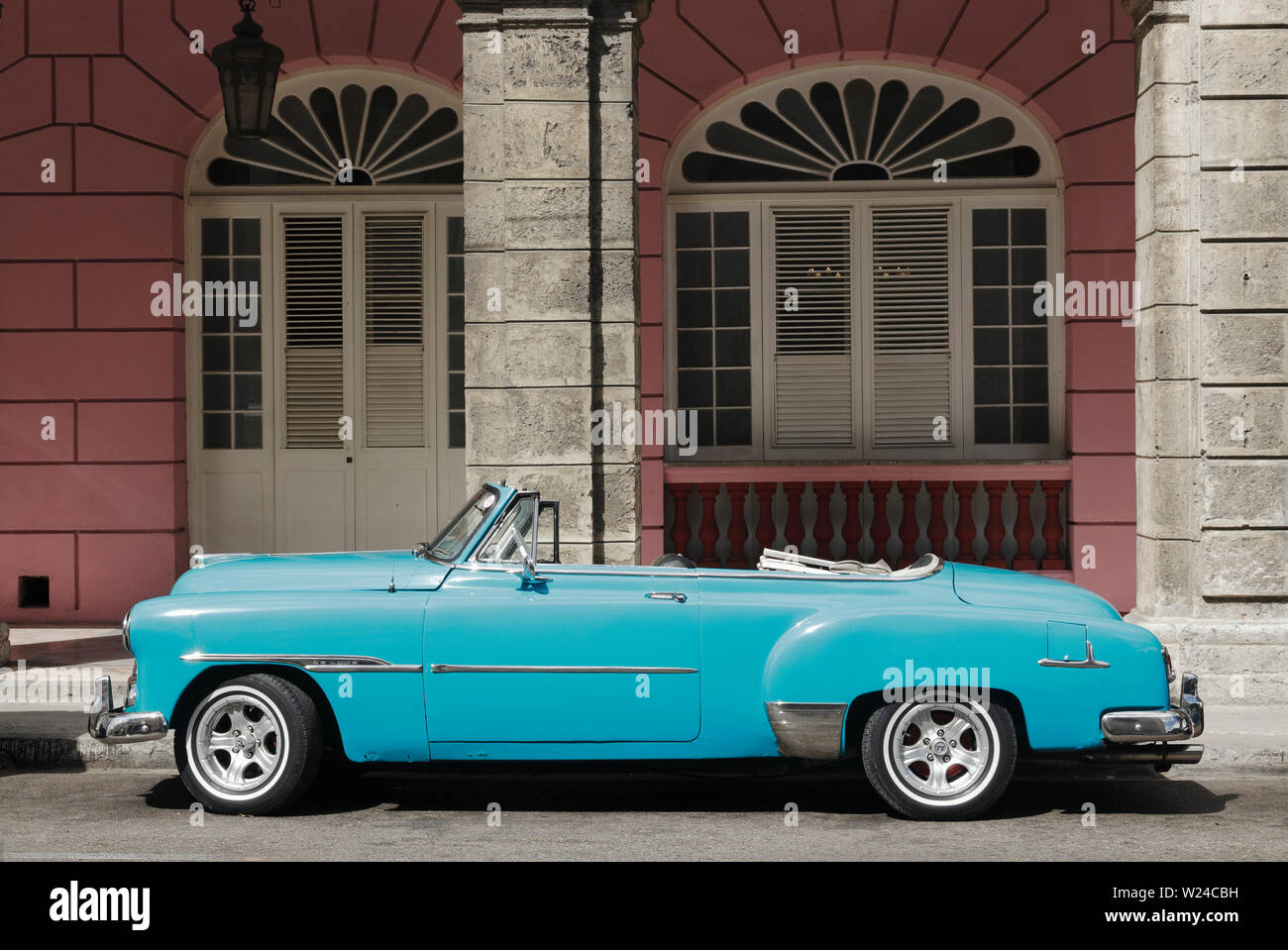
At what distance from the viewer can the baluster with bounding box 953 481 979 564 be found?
484 inches

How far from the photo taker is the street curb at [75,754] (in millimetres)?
7867

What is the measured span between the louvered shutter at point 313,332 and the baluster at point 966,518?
15.5 ft

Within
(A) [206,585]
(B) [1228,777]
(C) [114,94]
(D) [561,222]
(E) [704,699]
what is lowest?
(B) [1228,777]

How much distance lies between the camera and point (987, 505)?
12.4 meters

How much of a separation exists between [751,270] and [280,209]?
11.9 feet

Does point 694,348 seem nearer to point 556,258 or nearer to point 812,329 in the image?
point 812,329

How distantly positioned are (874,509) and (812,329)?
146cm

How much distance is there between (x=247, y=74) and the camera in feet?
32.6

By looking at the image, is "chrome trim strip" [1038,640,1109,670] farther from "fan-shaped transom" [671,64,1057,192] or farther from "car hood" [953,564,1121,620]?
"fan-shaped transom" [671,64,1057,192]

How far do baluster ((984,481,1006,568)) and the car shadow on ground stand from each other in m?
4.78

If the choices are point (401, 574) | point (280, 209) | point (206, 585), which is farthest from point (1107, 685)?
point (280, 209)

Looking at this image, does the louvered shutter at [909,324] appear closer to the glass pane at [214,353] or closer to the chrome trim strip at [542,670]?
the glass pane at [214,353]

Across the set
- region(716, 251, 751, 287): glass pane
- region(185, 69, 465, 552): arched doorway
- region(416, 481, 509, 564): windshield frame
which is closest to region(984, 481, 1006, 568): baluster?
region(716, 251, 751, 287): glass pane

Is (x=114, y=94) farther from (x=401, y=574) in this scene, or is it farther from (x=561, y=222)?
(x=401, y=574)
